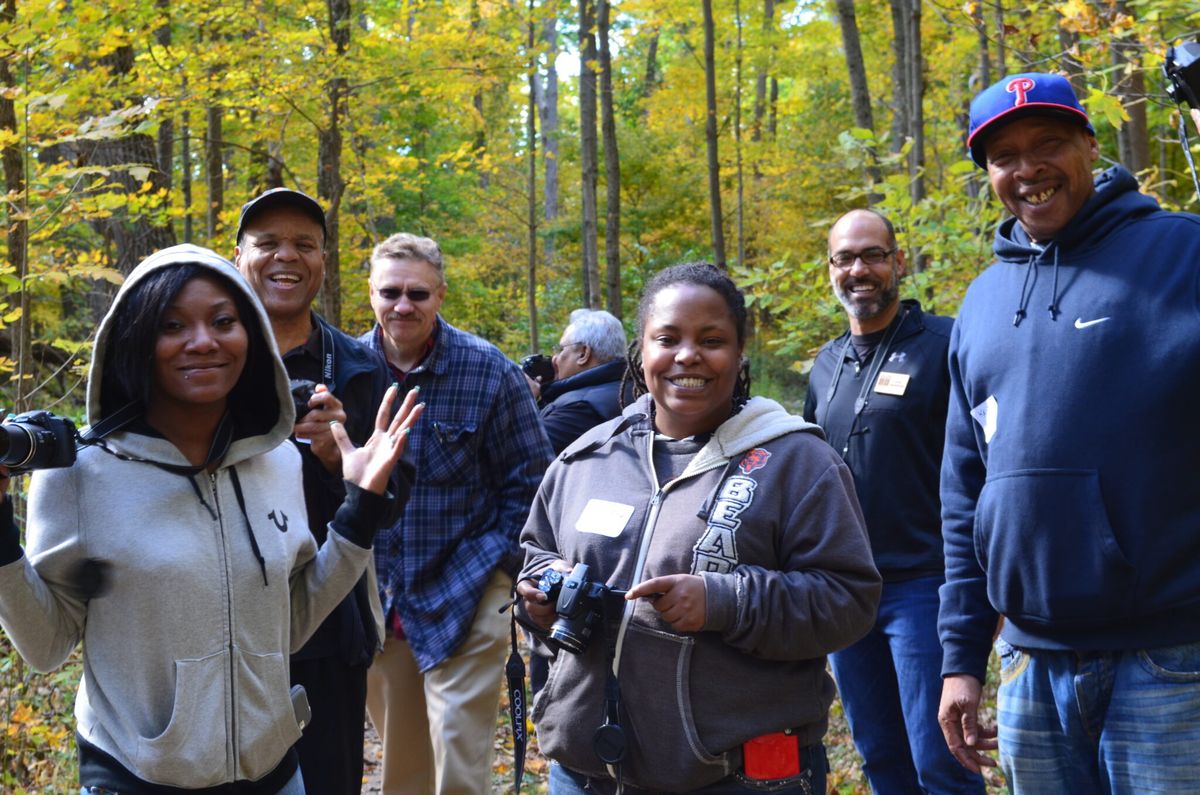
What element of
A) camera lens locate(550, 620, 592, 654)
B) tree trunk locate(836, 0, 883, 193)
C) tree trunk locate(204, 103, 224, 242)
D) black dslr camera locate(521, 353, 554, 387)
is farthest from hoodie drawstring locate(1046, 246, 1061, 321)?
tree trunk locate(204, 103, 224, 242)

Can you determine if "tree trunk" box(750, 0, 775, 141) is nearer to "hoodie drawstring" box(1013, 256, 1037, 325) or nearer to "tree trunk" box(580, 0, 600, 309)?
"tree trunk" box(580, 0, 600, 309)

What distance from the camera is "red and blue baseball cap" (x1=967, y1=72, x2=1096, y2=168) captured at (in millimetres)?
2857

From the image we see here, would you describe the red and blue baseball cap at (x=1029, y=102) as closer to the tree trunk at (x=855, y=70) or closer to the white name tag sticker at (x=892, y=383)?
the white name tag sticker at (x=892, y=383)

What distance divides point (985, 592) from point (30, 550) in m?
2.51

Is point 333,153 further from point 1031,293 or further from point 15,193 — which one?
point 1031,293

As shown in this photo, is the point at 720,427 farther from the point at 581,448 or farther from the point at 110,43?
the point at 110,43

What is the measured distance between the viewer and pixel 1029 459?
8.80 ft

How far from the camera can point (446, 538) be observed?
4766mm

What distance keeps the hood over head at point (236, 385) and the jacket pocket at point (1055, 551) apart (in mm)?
1925

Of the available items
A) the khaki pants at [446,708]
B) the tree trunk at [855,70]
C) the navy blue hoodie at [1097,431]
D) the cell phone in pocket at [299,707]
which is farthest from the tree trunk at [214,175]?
the navy blue hoodie at [1097,431]

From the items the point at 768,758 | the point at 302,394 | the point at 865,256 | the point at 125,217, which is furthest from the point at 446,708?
the point at 125,217

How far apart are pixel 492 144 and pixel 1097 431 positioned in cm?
2249

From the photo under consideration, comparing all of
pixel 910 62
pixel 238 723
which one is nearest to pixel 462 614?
pixel 238 723

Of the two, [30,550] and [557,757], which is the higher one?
[30,550]
